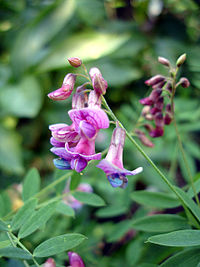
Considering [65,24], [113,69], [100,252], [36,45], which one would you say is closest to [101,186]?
[100,252]

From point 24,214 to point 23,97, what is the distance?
210 centimetres

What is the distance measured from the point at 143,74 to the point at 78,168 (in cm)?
245

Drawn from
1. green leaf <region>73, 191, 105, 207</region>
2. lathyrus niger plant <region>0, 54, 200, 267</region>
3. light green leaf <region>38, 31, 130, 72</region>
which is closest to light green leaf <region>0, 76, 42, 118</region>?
light green leaf <region>38, 31, 130, 72</region>

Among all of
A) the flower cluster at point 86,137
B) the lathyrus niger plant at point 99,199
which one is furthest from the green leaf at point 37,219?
the flower cluster at point 86,137

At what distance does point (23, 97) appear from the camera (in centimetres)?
287

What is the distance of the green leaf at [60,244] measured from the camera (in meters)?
0.76

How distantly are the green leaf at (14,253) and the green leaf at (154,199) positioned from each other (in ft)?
1.47

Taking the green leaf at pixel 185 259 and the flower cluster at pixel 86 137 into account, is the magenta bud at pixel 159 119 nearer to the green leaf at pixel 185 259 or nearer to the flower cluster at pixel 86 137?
the flower cluster at pixel 86 137

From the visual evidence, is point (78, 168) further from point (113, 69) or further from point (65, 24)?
point (65, 24)

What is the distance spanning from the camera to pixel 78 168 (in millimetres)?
797

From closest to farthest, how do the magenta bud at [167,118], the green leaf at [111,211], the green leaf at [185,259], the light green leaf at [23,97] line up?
1. the green leaf at [185,259]
2. the magenta bud at [167,118]
3. the green leaf at [111,211]
4. the light green leaf at [23,97]

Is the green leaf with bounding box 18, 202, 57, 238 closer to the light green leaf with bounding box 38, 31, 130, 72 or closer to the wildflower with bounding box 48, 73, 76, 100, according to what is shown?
the wildflower with bounding box 48, 73, 76, 100

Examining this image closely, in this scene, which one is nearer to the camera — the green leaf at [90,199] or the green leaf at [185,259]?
the green leaf at [185,259]

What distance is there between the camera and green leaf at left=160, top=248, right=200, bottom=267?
2.77 ft
